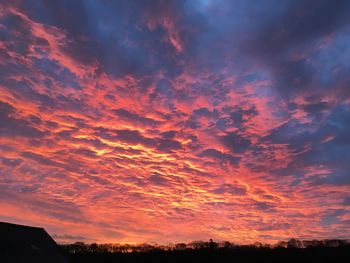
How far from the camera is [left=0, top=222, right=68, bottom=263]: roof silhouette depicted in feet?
122

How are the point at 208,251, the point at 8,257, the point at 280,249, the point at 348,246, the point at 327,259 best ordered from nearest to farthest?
the point at 8,257
the point at 327,259
the point at 348,246
the point at 280,249
the point at 208,251

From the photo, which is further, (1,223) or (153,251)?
(153,251)

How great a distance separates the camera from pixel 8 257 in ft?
119

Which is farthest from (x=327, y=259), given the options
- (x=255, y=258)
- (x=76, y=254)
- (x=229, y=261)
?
(x=76, y=254)

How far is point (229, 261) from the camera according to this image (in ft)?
237

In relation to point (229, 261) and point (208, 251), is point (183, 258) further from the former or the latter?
point (229, 261)

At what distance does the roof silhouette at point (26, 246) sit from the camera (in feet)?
122

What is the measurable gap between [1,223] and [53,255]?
25.3 ft

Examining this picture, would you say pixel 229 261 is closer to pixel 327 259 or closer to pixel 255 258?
pixel 255 258

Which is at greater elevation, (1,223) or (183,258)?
(183,258)

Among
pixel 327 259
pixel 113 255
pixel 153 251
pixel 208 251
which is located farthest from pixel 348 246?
pixel 113 255

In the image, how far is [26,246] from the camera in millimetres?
40219

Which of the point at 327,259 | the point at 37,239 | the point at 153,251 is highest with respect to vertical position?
the point at 153,251

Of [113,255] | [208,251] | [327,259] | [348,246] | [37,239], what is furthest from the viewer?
[113,255]
